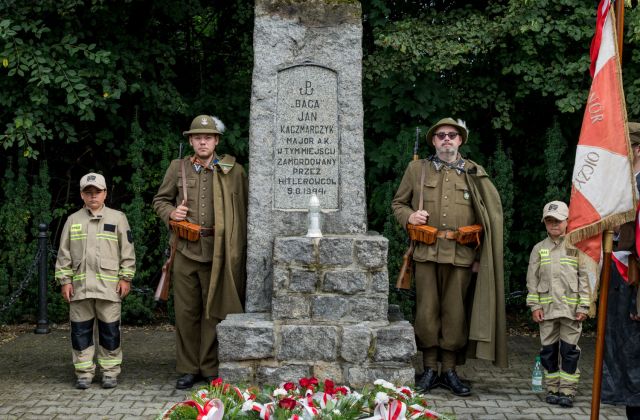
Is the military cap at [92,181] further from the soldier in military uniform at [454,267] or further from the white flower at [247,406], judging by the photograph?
the white flower at [247,406]

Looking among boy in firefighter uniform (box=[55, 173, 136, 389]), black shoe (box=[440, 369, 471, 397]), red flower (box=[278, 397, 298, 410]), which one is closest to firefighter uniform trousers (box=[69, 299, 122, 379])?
boy in firefighter uniform (box=[55, 173, 136, 389])

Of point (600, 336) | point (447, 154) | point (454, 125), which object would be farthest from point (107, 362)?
point (600, 336)

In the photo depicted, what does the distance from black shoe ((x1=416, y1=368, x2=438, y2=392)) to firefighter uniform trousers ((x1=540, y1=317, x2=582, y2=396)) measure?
0.81 meters

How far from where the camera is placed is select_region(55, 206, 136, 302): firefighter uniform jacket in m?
6.46

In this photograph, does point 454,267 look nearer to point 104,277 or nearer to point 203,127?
point 203,127

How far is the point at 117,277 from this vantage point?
6.59 meters

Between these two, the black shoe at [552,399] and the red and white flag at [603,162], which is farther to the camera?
the black shoe at [552,399]

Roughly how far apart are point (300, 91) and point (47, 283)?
4.43 metres

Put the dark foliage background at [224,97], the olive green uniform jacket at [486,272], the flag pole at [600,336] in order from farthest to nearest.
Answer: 1. the dark foliage background at [224,97]
2. the olive green uniform jacket at [486,272]
3. the flag pole at [600,336]

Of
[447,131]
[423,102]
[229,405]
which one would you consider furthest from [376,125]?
[229,405]

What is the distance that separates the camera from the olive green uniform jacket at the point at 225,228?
255 inches

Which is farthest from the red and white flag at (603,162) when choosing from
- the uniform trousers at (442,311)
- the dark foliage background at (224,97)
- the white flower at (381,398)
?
the dark foliage background at (224,97)

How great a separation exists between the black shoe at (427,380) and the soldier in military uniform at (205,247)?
1.46 metres

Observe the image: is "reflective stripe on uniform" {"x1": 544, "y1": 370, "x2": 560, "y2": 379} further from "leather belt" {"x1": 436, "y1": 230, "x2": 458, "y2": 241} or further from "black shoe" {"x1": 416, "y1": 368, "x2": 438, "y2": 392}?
"leather belt" {"x1": 436, "y1": 230, "x2": 458, "y2": 241}
